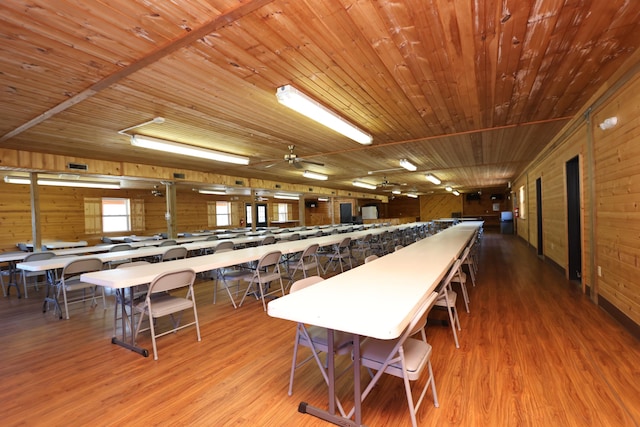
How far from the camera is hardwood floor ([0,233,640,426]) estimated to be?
1881 millimetres

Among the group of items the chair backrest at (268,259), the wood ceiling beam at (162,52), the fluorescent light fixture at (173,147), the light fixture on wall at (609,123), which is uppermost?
the wood ceiling beam at (162,52)

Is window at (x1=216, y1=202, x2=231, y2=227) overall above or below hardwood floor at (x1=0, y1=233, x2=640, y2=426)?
above

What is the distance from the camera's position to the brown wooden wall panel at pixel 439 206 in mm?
20547

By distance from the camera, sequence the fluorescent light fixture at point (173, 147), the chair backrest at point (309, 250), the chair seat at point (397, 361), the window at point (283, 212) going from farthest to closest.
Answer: the window at point (283, 212), the chair backrest at point (309, 250), the fluorescent light fixture at point (173, 147), the chair seat at point (397, 361)

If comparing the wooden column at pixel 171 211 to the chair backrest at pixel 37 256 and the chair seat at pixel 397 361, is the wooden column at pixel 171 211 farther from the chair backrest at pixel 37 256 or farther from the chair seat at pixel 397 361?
the chair seat at pixel 397 361

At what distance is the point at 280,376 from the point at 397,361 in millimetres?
1123

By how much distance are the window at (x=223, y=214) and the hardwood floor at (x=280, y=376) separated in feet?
34.5

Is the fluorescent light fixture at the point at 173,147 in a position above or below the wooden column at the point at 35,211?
above

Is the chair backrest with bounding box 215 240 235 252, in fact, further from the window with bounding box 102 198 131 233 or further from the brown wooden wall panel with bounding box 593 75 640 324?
the window with bounding box 102 198 131 233

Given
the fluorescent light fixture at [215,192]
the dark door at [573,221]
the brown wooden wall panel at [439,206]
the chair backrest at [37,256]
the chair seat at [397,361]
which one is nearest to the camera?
the chair seat at [397,361]

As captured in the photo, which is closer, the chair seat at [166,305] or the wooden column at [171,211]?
the chair seat at [166,305]

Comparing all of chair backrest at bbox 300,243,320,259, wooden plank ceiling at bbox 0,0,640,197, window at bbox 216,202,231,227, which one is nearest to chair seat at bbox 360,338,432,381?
wooden plank ceiling at bbox 0,0,640,197

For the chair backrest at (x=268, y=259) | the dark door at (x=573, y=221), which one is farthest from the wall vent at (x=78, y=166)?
the dark door at (x=573, y=221)

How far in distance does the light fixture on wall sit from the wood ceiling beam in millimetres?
3614
